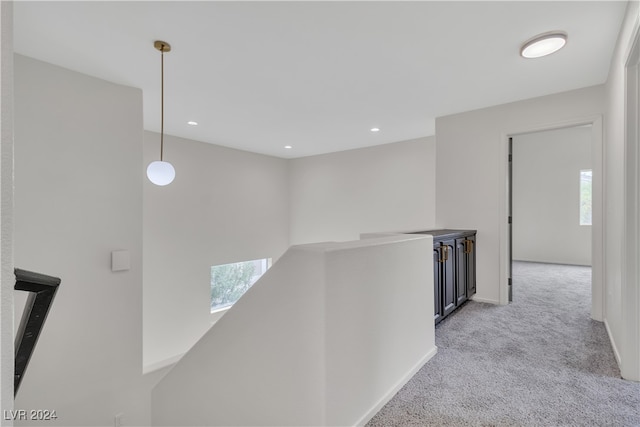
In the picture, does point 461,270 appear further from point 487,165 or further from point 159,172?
point 159,172

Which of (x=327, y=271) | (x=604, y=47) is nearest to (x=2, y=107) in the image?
(x=327, y=271)

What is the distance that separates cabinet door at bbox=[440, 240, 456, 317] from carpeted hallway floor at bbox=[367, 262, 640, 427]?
0.52 feet

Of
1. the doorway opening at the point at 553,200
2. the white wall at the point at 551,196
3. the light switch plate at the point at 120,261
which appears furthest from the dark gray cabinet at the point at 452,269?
the white wall at the point at 551,196

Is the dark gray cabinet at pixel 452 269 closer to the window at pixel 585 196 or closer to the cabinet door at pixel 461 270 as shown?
the cabinet door at pixel 461 270

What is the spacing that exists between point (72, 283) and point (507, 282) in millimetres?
4438

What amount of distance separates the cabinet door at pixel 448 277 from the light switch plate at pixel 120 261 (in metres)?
3.01

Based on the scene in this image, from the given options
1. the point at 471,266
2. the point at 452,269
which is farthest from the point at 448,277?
the point at 471,266

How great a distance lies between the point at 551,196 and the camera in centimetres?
649

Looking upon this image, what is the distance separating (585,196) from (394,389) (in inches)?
271

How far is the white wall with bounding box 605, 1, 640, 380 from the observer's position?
1.82 m

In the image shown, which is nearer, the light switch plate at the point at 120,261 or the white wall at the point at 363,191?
the light switch plate at the point at 120,261

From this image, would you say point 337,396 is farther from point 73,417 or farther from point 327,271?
point 73,417

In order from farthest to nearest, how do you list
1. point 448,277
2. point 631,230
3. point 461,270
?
1. point 461,270
2. point 448,277
3. point 631,230

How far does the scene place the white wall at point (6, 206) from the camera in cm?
53
